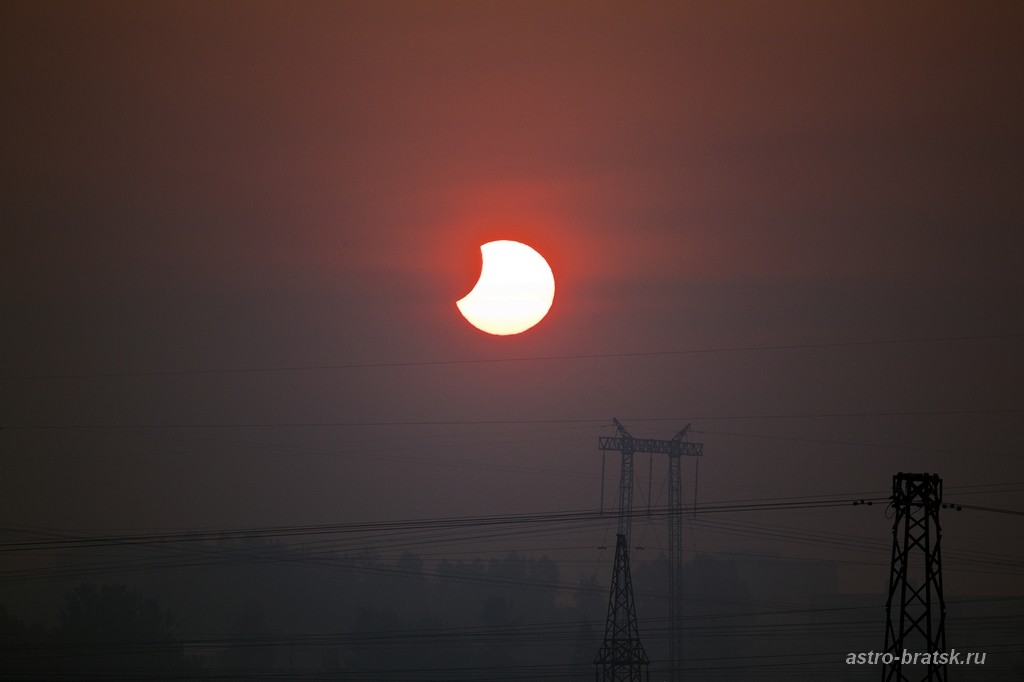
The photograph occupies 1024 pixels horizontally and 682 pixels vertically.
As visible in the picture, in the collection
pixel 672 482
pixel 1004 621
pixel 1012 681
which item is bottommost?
pixel 1012 681

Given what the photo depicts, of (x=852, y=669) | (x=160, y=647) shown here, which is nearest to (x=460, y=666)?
(x=160, y=647)

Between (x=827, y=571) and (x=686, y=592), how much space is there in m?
9.63

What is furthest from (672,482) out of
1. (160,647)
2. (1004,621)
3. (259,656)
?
(160,647)

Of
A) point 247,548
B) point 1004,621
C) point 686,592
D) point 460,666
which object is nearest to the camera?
point 1004,621

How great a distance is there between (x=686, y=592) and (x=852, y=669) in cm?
1717

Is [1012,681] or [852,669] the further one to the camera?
[852,669]

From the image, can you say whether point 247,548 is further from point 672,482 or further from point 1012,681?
point 1012,681

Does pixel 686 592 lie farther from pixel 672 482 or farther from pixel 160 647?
pixel 160 647

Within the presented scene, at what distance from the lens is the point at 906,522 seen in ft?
79.2

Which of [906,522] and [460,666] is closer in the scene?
[906,522]

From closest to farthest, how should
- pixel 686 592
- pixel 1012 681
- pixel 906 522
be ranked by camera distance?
pixel 906 522
pixel 1012 681
pixel 686 592

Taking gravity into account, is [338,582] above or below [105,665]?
above

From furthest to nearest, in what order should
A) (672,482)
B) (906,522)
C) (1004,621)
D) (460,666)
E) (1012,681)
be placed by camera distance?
1. (460,666)
2. (672,482)
3. (1004,621)
4. (1012,681)
5. (906,522)

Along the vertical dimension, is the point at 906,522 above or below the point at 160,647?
below
